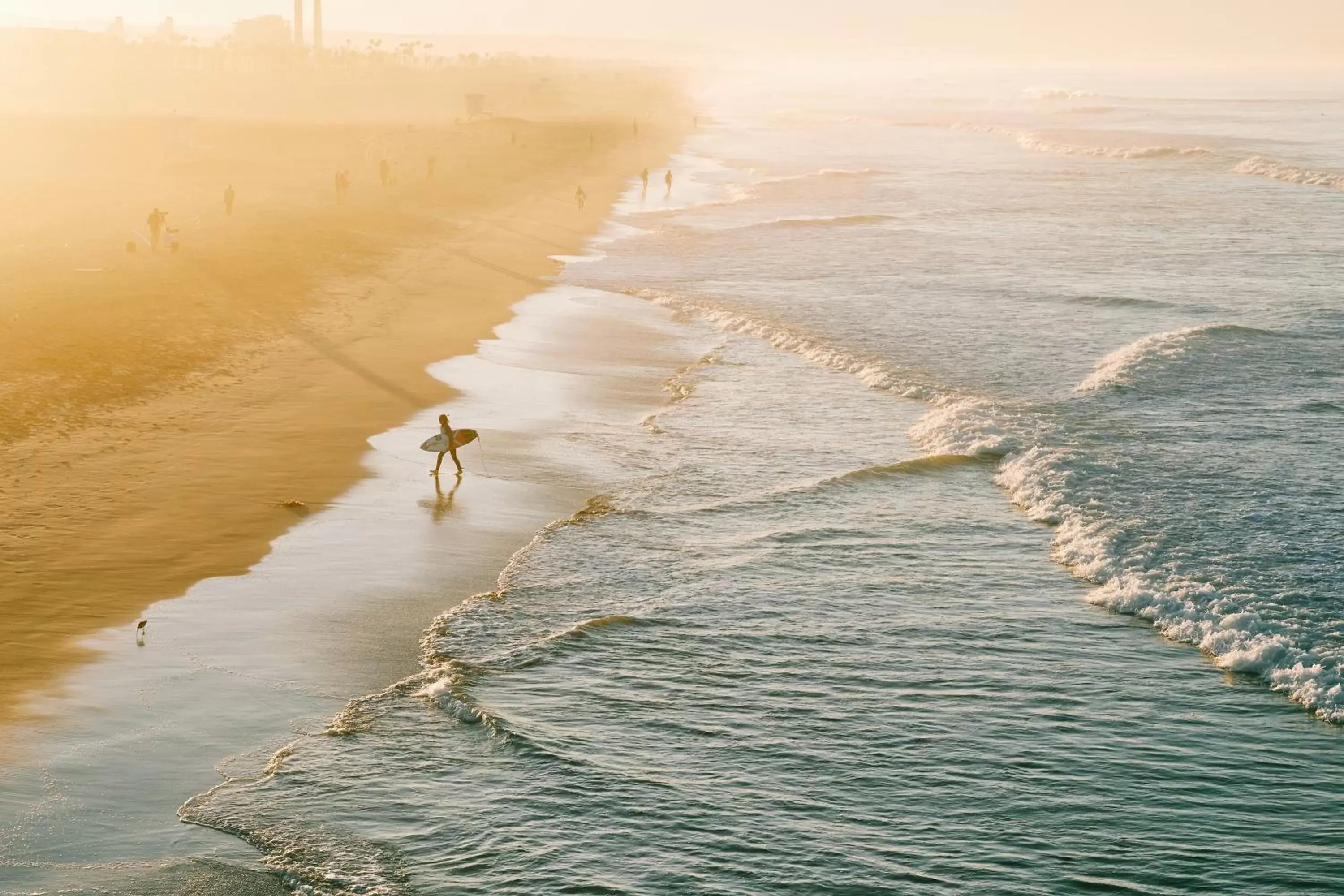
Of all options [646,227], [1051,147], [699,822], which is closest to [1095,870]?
[699,822]

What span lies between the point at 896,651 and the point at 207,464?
11.3m

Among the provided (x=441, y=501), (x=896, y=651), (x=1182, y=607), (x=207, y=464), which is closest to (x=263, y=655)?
(x=441, y=501)

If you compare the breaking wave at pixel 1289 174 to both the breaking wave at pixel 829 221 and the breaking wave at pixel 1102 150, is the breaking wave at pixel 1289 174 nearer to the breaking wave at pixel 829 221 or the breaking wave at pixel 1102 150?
the breaking wave at pixel 1102 150

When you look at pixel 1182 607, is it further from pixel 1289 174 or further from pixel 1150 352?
pixel 1289 174

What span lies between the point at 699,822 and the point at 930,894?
6.66ft

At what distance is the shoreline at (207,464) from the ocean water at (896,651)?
3.51m

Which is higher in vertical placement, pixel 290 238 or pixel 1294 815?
pixel 290 238

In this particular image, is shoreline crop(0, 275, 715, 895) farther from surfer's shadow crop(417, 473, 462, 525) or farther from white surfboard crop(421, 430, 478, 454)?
white surfboard crop(421, 430, 478, 454)

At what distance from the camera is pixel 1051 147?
10962 cm

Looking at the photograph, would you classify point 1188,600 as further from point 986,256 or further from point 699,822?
point 986,256

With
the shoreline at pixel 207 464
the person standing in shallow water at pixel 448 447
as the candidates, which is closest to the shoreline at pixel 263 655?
the person standing in shallow water at pixel 448 447

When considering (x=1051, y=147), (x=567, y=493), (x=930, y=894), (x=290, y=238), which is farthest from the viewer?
(x=1051, y=147)

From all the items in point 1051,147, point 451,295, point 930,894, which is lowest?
point 930,894

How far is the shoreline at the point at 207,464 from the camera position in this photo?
15.3 meters
